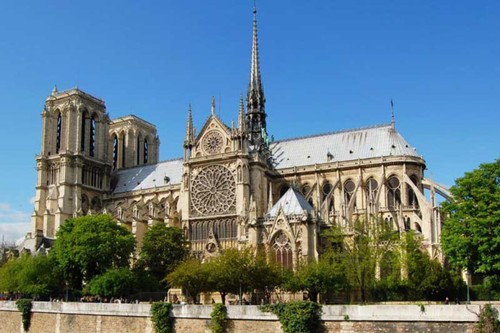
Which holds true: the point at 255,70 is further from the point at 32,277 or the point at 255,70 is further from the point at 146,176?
the point at 32,277

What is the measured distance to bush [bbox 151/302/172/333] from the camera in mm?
35031

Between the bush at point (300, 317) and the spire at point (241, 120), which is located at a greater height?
the spire at point (241, 120)

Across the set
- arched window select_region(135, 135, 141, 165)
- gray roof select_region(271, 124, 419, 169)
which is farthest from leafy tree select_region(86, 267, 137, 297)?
arched window select_region(135, 135, 141, 165)

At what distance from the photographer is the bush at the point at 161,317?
3503 cm

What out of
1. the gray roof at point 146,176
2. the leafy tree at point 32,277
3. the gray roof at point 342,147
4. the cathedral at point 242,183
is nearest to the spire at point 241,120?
the cathedral at point 242,183

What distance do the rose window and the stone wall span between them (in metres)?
22.5

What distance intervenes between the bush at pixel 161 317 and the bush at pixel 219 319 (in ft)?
9.42

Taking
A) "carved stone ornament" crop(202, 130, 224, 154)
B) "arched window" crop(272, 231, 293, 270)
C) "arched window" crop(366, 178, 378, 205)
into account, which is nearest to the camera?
"arched window" crop(272, 231, 293, 270)

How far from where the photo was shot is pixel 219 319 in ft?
109

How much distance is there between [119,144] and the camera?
90.6 metres

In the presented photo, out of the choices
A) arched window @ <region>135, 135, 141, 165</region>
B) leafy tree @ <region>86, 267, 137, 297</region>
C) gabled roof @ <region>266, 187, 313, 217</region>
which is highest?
arched window @ <region>135, 135, 141, 165</region>

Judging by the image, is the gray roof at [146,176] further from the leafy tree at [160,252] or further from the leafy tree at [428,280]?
the leafy tree at [428,280]

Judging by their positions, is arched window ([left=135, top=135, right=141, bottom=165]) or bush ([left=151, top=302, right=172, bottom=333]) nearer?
bush ([left=151, top=302, right=172, bottom=333])

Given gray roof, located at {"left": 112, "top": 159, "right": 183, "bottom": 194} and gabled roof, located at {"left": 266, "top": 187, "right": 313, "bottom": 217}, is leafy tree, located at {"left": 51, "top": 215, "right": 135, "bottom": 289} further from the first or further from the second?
gray roof, located at {"left": 112, "top": 159, "right": 183, "bottom": 194}
